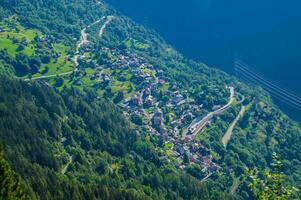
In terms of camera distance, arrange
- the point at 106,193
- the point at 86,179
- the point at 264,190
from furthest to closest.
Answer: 1. the point at 86,179
2. the point at 106,193
3. the point at 264,190

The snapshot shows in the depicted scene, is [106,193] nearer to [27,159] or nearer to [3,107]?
[27,159]

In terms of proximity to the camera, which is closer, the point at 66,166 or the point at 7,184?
the point at 7,184

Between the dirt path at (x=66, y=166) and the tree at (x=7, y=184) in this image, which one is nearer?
the tree at (x=7, y=184)

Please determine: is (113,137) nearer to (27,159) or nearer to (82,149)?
(82,149)

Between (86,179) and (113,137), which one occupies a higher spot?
(113,137)

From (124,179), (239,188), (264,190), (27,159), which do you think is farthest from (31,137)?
(264,190)

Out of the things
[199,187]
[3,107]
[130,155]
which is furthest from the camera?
[130,155]

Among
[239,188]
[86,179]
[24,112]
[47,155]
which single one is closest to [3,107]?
[24,112]

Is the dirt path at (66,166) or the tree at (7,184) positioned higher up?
the tree at (7,184)

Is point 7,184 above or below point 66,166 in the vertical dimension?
above

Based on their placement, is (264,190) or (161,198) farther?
(161,198)
